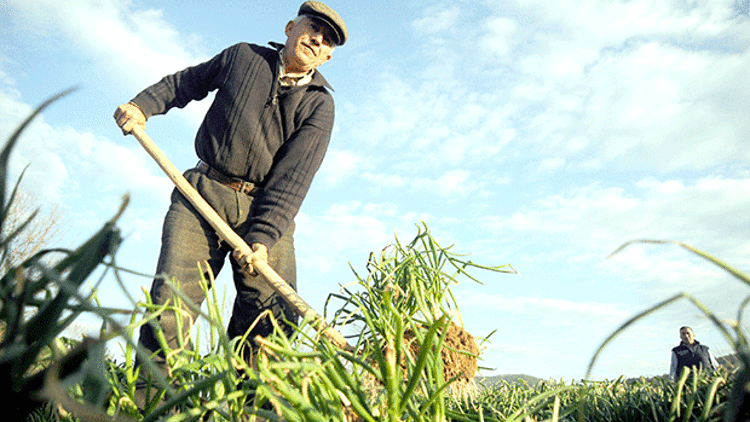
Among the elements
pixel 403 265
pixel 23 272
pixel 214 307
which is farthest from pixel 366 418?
pixel 403 265

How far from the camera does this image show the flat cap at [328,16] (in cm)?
316

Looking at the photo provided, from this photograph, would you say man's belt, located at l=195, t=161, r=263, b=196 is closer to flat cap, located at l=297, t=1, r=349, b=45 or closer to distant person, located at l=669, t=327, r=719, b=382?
flat cap, located at l=297, t=1, r=349, b=45

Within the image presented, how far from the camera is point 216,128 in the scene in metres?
3.07

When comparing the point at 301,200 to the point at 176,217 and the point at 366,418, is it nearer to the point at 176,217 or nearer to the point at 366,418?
the point at 176,217

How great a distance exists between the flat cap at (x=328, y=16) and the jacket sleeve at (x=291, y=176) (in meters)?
0.40

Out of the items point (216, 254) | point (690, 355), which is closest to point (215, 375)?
point (216, 254)

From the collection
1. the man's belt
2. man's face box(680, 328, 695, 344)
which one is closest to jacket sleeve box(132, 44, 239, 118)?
the man's belt

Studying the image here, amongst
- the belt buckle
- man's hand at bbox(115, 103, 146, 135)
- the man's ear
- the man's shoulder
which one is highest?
the man's ear

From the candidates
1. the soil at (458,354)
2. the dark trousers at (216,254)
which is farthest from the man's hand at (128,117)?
the soil at (458,354)

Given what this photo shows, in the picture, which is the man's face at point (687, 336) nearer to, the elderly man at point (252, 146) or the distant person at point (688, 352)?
the distant person at point (688, 352)

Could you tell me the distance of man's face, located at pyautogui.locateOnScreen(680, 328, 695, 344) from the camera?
24.4ft

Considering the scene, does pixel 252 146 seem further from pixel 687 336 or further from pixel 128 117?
pixel 687 336

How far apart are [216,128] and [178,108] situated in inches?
16.6

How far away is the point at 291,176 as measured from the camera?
3.07 m
